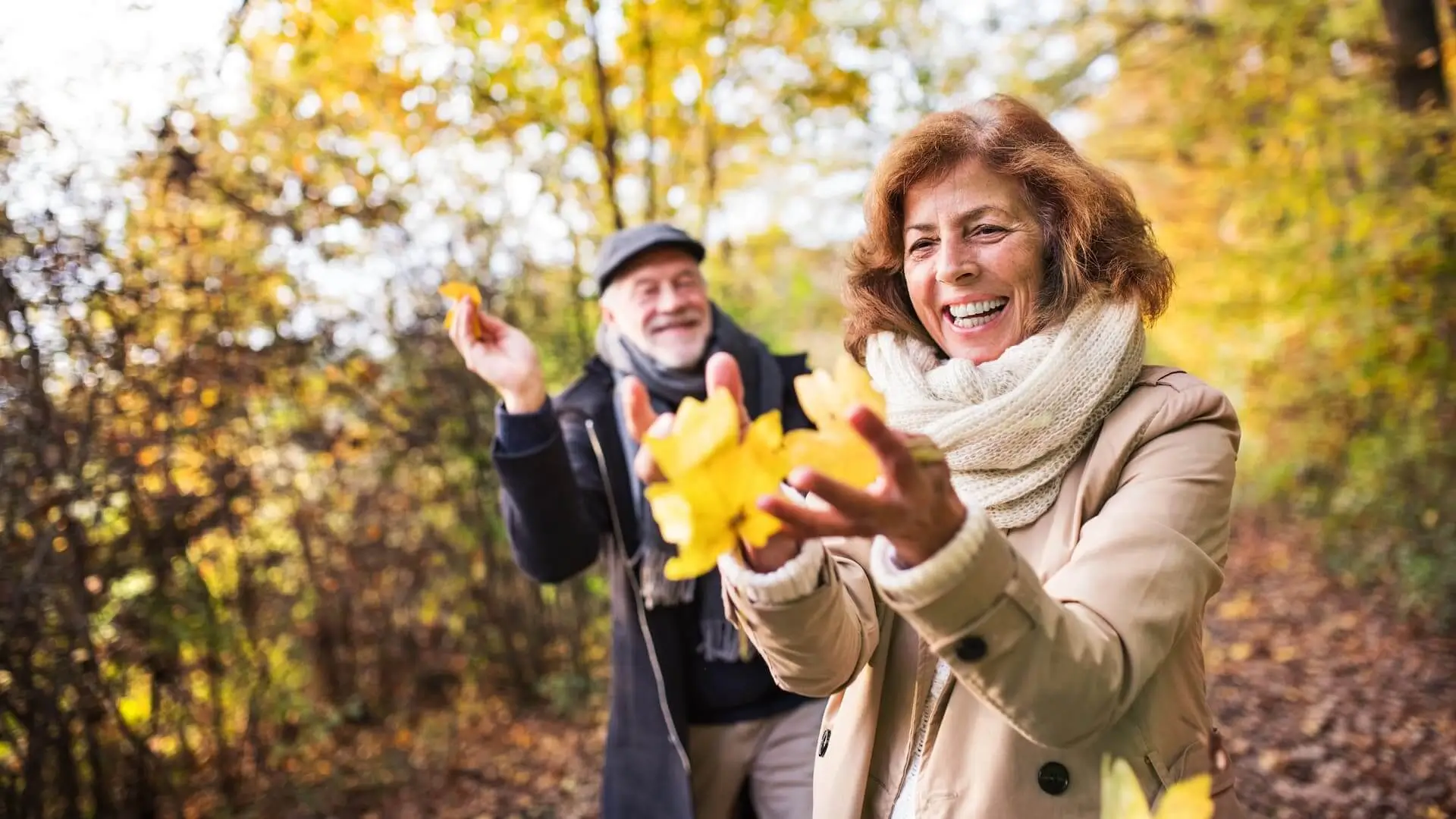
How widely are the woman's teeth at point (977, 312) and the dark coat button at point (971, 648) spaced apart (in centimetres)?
66

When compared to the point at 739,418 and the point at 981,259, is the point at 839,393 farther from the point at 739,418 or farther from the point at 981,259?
the point at 981,259

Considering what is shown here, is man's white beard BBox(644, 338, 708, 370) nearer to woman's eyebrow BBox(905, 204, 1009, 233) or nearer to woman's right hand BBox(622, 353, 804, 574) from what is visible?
woman's eyebrow BBox(905, 204, 1009, 233)

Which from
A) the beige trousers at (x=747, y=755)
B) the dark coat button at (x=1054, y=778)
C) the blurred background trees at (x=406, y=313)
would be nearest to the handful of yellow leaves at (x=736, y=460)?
the dark coat button at (x=1054, y=778)

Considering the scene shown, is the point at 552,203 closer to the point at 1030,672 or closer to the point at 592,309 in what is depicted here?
the point at 592,309

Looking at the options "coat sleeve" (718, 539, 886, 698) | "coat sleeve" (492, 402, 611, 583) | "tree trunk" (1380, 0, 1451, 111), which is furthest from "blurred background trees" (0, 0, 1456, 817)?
"coat sleeve" (718, 539, 886, 698)

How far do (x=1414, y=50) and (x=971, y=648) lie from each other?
541cm

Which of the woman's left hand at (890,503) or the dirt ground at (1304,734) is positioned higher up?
the woman's left hand at (890,503)

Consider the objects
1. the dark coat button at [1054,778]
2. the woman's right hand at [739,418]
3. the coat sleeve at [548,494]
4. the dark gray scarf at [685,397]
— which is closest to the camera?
the woman's right hand at [739,418]

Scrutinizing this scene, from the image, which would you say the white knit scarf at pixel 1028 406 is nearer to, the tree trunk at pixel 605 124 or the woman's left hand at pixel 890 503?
the woman's left hand at pixel 890 503

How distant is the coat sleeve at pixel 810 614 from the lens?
44.4 inches

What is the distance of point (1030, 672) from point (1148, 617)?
227 mm

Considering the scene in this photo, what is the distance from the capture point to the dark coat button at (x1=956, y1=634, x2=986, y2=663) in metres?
0.97

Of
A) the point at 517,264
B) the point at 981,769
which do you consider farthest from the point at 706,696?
the point at 517,264

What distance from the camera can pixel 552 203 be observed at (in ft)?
16.2
